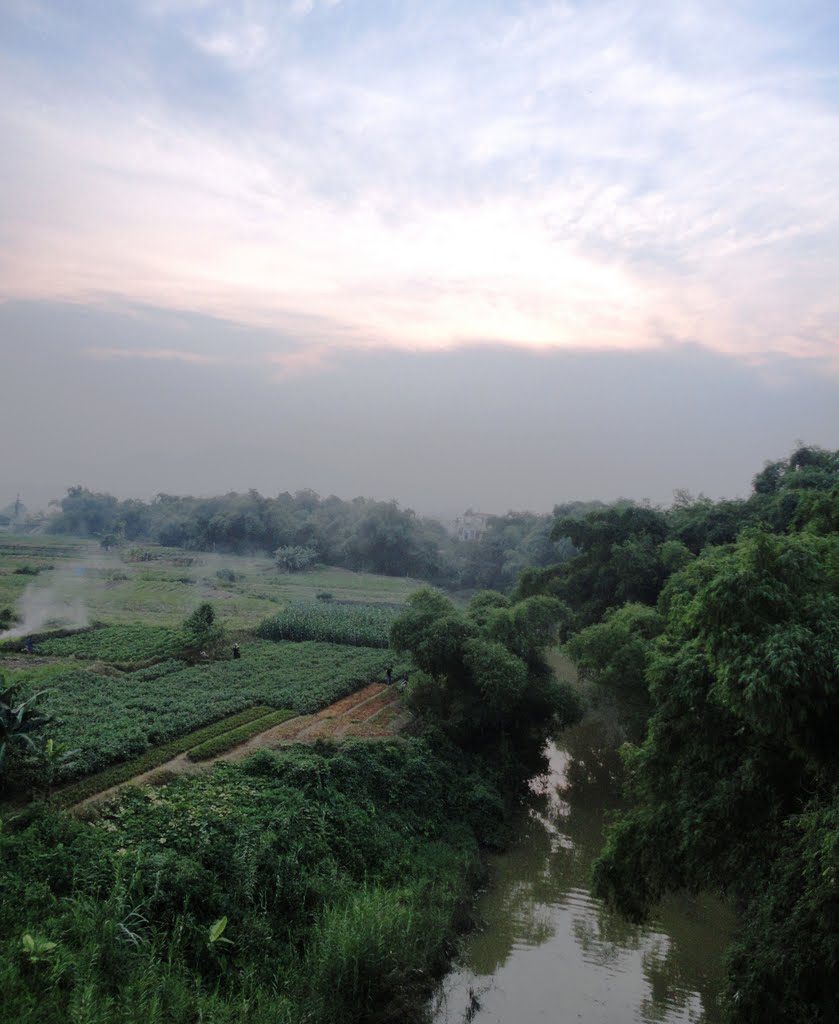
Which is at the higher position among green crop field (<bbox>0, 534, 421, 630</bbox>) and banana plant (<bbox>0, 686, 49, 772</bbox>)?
banana plant (<bbox>0, 686, 49, 772</bbox>)

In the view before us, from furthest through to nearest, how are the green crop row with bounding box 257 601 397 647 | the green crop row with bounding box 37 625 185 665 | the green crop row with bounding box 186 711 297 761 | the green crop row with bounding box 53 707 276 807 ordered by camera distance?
the green crop row with bounding box 257 601 397 647 < the green crop row with bounding box 37 625 185 665 < the green crop row with bounding box 186 711 297 761 < the green crop row with bounding box 53 707 276 807

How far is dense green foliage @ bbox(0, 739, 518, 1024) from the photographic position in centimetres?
901

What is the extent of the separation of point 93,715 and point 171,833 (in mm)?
7925

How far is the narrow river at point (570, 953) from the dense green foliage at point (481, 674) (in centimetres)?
343

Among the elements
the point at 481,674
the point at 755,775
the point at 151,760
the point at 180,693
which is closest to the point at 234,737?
the point at 151,760

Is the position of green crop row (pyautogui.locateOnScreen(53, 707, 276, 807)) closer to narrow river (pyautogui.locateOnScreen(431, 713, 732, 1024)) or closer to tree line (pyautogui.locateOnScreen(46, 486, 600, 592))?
narrow river (pyautogui.locateOnScreen(431, 713, 732, 1024))

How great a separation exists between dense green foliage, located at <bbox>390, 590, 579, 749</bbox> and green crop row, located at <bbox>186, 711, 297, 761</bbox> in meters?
4.14

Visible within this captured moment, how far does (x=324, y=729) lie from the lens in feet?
67.1

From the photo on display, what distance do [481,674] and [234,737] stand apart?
690 cm

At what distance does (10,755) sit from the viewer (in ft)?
44.7

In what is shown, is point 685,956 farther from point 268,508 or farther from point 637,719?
point 268,508

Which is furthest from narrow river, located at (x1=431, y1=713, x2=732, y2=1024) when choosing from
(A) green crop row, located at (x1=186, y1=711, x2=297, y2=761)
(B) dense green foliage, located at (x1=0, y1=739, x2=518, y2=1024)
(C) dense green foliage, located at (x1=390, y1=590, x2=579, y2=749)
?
(A) green crop row, located at (x1=186, y1=711, x2=297, y2=761)

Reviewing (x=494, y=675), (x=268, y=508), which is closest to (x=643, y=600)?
(x=494, y=675)

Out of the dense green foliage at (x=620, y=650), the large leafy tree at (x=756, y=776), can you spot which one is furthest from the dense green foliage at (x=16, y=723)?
A: the dense green foliage at (x=620, y=650)
